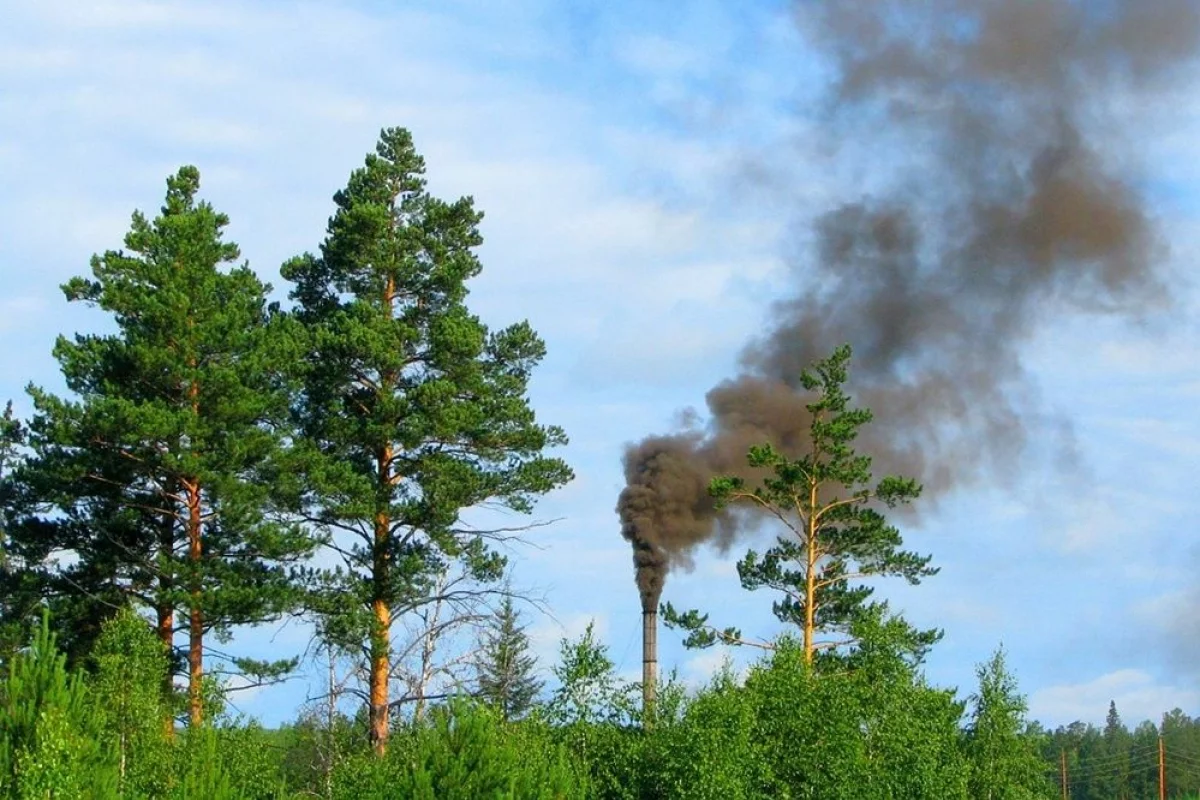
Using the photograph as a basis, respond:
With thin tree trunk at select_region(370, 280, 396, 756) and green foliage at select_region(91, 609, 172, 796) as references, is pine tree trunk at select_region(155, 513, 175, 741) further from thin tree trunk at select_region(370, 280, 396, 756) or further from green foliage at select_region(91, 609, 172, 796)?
thin tree trunk at select_region(370, 280, 396, 756)

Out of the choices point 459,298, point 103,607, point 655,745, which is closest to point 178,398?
point 103,607

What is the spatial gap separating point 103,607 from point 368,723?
25.6 feet

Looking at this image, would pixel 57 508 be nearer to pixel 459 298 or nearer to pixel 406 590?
pixel 406 590

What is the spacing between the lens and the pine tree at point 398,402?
44781 mm

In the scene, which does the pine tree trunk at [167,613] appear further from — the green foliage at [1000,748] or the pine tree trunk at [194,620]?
the green foliage at [1000,748]

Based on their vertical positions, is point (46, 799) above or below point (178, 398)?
below

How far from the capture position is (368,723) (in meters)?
46.1

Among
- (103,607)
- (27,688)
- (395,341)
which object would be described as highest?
(395,341)

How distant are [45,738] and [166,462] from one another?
18.7 m

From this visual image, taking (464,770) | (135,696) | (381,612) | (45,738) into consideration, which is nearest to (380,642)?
(381,612)

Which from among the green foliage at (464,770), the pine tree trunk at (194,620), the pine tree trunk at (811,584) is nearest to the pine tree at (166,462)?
the pine tree trunk at (194,620)

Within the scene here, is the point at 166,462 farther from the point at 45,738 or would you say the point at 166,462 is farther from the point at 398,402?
the point at 45,738

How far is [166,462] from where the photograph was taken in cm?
4203

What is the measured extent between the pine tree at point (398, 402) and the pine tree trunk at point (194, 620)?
3108 millimetres
